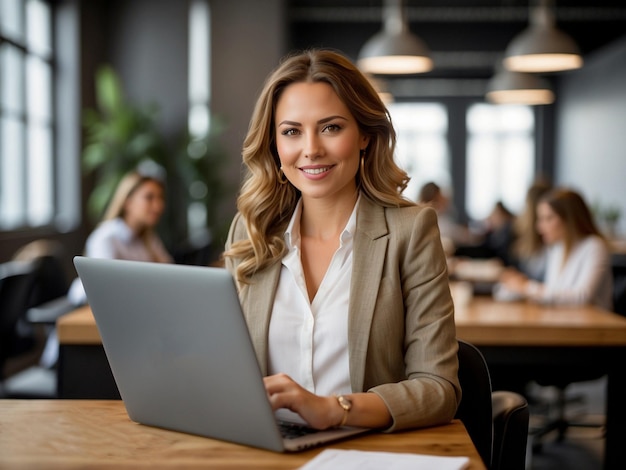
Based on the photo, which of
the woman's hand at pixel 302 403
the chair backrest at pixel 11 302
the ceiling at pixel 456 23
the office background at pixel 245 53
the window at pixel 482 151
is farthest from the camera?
the window at pixel 482 151

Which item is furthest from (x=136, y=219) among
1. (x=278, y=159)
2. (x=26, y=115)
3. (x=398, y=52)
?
(x=278, y=159)

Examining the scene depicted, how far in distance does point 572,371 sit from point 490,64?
33.4 ft

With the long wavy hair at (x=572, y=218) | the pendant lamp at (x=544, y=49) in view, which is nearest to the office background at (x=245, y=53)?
the pendant lamp at (x=544, y=49)

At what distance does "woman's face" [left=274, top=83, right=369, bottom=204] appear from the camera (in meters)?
1.91

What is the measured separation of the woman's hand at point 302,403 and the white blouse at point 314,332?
355 mm

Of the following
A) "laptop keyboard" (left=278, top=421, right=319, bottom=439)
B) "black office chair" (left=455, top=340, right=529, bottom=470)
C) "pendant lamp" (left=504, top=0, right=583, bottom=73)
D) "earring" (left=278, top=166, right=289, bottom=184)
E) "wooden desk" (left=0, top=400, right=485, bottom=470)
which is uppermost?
"pendant lamp" (left=504, top=0, right=583, bottom=73)

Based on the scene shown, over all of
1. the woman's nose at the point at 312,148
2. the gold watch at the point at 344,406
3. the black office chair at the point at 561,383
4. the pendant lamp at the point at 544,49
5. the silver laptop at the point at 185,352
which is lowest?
the black office chair at the point at 561,383

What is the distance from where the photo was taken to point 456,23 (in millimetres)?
12125

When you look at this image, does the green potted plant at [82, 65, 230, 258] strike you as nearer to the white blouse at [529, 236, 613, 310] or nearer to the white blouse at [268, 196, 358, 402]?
the white blouse at [529, 236, 613, 310]

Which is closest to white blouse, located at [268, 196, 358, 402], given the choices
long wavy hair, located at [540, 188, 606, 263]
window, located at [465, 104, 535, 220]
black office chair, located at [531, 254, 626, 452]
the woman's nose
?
the woman's nose

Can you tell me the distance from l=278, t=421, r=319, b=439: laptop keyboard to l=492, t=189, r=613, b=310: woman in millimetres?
2757

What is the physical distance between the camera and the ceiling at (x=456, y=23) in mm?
11195

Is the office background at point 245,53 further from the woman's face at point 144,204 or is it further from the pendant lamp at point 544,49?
the pendant lamp at point 544,49

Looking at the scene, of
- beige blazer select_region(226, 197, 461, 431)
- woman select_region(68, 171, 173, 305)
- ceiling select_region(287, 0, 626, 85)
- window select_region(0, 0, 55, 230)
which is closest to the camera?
beige blazer select_region(226, 197, 461, 431)
